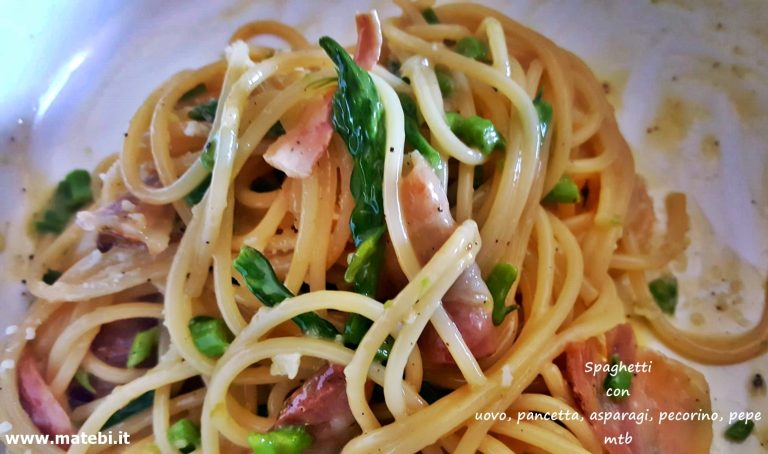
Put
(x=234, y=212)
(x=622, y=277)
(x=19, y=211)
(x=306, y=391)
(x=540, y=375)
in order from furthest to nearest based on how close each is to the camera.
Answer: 1. (x=19, y=211)
2. (x=622, y=277)
3. (x=234, y=212)
4. (x=540, y=375)
5. (x=306, y=391)

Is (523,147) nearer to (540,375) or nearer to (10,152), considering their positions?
(540,375)

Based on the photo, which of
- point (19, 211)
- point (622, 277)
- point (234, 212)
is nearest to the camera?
point (234, 212)

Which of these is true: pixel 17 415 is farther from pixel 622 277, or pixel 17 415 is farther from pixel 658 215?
pixel 658 215

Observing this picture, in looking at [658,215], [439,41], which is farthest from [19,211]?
[658,215]

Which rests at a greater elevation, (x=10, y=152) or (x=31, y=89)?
(x=31, y=89)

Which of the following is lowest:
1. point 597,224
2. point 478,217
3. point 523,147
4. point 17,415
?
point 17,415

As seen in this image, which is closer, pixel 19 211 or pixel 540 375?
pixel 540 375
